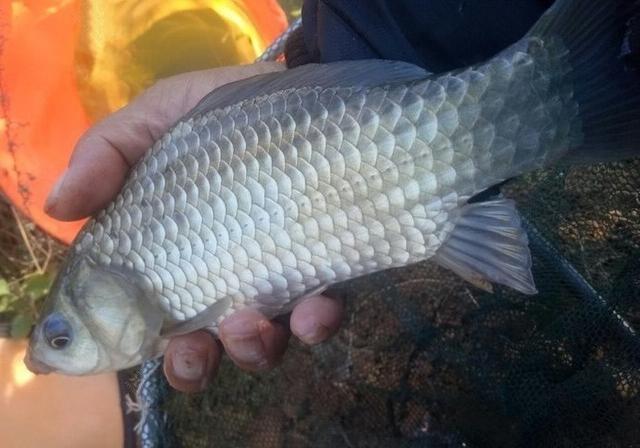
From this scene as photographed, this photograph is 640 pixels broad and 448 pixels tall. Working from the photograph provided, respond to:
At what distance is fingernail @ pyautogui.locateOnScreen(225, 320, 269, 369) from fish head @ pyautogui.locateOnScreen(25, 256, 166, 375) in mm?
137

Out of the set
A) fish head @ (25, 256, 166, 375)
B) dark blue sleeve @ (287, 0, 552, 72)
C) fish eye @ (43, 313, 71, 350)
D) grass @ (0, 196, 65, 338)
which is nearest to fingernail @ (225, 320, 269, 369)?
fish head @ (25, 256, 166, 375)

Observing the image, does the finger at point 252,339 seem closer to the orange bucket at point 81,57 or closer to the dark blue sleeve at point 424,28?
the dark blue sleeve at point 424,28

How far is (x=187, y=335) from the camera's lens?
54.3 inches

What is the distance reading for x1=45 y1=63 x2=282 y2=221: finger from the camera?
55.6 inches

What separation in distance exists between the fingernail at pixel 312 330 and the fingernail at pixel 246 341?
0.08 meters

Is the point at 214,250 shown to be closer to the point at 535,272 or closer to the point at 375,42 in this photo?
the point at 375,42

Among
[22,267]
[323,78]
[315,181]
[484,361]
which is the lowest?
[22,267]

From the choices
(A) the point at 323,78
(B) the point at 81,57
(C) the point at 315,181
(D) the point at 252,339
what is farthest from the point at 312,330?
(B) the point at 81,57

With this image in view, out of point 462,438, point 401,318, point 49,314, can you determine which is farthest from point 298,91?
point 462,438

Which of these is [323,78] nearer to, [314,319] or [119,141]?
[314,319]

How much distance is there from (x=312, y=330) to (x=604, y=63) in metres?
0.71

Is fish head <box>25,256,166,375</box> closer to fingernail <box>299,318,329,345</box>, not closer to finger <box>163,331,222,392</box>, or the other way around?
finger <box>163,331,222,392</box>

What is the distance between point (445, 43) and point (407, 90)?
39 centimetres

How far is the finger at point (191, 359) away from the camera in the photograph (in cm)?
138
